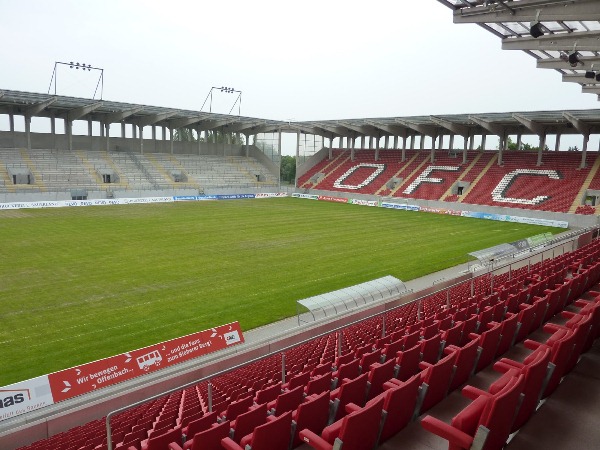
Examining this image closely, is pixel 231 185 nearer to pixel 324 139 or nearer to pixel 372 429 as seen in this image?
pixel 324 139

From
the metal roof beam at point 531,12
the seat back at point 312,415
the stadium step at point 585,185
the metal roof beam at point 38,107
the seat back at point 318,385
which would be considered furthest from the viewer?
the metal roof beam at point 38,107

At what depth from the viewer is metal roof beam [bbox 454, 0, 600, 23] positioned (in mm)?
11781

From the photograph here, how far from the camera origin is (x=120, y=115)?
51.8 m

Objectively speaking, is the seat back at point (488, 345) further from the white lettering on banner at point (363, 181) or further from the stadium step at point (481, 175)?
the white lettering on banner at point (363, 181)

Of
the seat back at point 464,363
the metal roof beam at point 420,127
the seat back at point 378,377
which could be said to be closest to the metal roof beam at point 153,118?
the metal roof beam at point 420,127

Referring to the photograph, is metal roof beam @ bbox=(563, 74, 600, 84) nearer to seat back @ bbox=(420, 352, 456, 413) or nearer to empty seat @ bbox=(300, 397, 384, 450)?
seat back @ bbox=(420, 352, 456, 413)

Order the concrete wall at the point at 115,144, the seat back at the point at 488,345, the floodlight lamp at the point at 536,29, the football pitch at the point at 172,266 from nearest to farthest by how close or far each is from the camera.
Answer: the seat back at the point at 488,345 < the floodlight lamp at the point at 536,29 < the football pitch at the point at 172,266 < the concrete wall at the point at 115,144

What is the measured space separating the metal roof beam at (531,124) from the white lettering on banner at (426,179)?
30.0ft

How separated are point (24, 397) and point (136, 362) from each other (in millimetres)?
2235

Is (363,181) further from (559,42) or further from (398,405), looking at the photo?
(398,405)

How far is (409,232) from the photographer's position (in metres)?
31.8

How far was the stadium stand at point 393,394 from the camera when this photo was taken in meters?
3.87

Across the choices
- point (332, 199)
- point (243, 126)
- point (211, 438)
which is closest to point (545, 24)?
point (211, 438)

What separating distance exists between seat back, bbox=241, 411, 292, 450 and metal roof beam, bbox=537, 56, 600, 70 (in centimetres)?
1658
